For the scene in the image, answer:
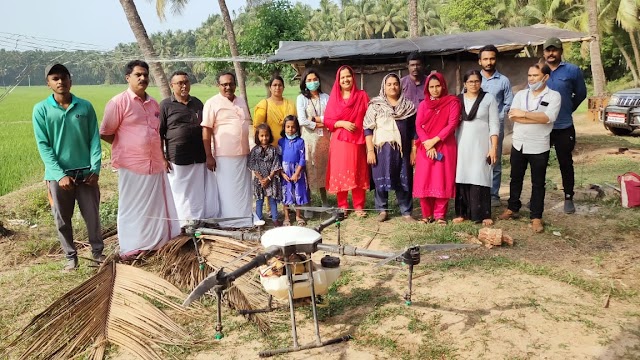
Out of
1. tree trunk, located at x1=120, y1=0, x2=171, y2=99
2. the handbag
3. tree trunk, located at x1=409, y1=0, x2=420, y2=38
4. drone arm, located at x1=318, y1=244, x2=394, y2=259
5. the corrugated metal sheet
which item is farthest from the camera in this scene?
tree trunk, located at x1=409, y1=0, x2=420, y2=38

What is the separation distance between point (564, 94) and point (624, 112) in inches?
240

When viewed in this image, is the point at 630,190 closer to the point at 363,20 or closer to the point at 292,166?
the point at 292,166

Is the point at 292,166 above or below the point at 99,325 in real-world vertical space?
above

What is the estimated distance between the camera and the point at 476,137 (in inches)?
188

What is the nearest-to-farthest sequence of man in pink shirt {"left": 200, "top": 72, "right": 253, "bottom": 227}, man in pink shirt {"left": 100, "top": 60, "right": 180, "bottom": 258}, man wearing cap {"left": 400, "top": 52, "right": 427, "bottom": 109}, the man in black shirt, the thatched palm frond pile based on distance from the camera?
the thatched palm frond pile < man in pink shirt {"left": 100, "top": 60, "right": 180, "bottom": 258} < the man in black shirt < man in pink shirt {"left": 200, "top": 72, "right": 253, "bottom": 227} < man wearing cap {"left": 400, "top": 52, "right": 427, "bottom": 109}

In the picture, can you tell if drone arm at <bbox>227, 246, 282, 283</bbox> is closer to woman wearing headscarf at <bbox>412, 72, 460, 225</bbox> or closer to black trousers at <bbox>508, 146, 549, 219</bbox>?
woman wearing headscarf at <bbox>412, 72, 460, 225</bbox>

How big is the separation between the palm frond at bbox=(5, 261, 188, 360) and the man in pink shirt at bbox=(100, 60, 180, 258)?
1.11 meters

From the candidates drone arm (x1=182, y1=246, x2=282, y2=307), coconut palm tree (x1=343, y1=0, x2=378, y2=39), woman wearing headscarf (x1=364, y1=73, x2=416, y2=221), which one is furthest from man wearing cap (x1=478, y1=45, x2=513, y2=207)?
coconut palm tree (x1=343, y1=0, x2=378, y2=39)

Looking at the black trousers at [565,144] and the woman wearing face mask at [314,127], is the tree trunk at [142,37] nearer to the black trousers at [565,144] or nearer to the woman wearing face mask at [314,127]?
the woman wearing face mask at [314,127]

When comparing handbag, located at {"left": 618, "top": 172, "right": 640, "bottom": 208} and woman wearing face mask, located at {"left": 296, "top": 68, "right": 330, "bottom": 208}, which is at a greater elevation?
A: woman wearing face mask, located at {"left": 296, "top": 68, "right": 330, "bottom": 208}

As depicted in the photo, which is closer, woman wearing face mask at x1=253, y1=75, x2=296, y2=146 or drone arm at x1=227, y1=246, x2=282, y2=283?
drone arm at x1=227, y1=246, x2=282, y2=283

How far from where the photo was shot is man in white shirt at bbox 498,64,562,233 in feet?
14.8

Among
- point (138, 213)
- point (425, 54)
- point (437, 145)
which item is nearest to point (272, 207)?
point (138, 213)

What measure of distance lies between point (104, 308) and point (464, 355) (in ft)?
7.03
